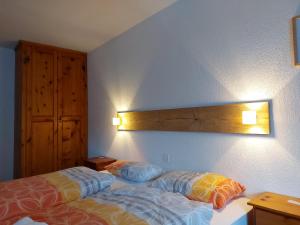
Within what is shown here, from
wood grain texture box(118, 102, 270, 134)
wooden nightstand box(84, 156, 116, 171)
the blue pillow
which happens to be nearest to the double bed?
the blue pillow

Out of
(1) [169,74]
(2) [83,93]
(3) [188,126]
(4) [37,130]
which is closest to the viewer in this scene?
(3) [188,126]

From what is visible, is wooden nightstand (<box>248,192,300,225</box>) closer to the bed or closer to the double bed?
the double bed

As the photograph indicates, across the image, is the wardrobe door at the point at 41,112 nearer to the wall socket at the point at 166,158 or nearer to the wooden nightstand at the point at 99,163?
the wooden nightstand at the point at 99,163

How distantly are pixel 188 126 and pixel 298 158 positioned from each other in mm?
898

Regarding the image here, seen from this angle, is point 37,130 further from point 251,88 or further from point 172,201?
point 251,88

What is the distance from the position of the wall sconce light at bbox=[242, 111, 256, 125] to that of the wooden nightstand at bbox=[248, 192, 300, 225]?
20.5 inches

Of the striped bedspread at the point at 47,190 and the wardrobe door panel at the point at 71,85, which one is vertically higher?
the wardrobe door panel at the point at 71,85

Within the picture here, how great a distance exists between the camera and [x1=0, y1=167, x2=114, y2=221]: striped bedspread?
4.77ft

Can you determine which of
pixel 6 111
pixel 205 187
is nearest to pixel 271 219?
pixel 205 187

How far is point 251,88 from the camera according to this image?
1708 millimetres

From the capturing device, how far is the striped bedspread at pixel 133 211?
1.21m

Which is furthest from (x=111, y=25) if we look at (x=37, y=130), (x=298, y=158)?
(x=298, y=158)

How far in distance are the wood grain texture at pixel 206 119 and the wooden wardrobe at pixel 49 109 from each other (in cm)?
138

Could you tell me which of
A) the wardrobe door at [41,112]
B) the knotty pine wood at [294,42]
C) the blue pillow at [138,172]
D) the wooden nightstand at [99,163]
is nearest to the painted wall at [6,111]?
the wardrobe door at [41,112]
